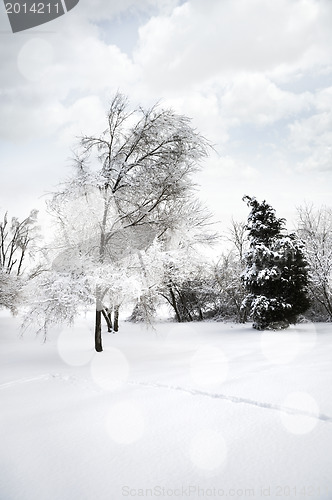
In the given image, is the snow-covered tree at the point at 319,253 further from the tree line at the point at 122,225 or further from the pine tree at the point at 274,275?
the tree line at the point at 122,225

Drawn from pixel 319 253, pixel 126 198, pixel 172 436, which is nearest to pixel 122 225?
pixel 126 198

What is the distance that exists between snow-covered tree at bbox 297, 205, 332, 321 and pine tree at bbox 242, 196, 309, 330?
2.33m

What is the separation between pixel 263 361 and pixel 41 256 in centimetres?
688

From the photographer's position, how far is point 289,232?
1562 cm

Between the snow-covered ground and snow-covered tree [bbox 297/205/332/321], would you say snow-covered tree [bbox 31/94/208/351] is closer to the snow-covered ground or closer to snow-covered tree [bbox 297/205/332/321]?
the snow-covered ground

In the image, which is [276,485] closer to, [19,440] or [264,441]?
[264,441]

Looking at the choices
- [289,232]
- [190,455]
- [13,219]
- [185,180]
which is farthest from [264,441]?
[13,219]

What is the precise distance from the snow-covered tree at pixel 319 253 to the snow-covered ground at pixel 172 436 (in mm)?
12689

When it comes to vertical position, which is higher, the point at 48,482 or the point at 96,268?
the point at 96,268

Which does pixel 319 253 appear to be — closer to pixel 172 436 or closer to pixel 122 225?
pixel 122 225

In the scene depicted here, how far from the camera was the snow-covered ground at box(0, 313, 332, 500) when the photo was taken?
2.36 m

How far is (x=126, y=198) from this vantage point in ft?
27.1

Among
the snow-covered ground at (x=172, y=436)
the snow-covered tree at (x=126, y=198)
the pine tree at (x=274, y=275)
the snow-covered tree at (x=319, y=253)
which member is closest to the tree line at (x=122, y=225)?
the snow-covered tree at (x=126, y=198)

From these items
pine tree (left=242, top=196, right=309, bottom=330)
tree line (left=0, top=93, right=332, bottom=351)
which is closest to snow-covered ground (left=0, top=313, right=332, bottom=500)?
tree line (left=0, top=93, right=332, bottom=351)
